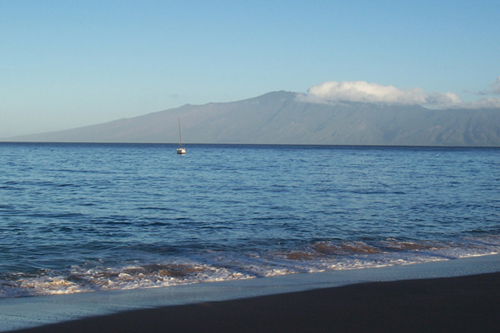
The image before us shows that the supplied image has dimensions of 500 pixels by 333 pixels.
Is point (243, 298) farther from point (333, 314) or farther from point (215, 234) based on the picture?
point (215, 234)

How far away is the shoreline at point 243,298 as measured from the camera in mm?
6395

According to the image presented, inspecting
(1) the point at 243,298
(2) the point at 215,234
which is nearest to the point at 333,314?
(1) the point at 243,298

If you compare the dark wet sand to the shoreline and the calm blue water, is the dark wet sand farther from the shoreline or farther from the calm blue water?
the calm blue water

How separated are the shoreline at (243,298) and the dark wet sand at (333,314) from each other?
0.02 meters

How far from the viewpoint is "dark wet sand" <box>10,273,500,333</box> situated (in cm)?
598

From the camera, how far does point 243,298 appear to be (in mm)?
7512

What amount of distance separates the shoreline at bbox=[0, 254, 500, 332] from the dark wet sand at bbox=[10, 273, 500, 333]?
2 cm

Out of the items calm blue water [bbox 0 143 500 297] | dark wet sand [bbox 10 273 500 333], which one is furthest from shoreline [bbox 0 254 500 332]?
calm blue water [bbox 0 143 500 297]

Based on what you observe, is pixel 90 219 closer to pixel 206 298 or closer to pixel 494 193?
pixel 206 298

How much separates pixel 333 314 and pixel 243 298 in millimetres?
1621

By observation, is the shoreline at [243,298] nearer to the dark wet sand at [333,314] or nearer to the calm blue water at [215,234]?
the dark wet sand at [333,314]

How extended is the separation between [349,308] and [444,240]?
8.21 metres

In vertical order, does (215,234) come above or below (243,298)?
below

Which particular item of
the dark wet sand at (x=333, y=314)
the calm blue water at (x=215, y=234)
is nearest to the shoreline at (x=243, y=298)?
the dark wet sand at (x=333, y=314)
